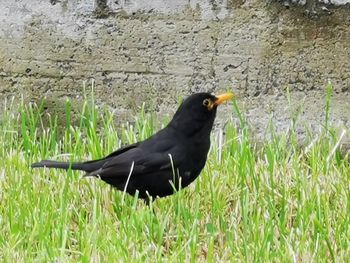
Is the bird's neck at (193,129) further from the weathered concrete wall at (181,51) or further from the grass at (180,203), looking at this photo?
the weathered concrete wall at (181,51)

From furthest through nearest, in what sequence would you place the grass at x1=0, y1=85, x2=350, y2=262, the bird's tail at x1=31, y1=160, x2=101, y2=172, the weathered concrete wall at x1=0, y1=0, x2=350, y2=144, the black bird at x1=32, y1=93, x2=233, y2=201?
the weathered concrete wall at x1=0, y1=0, x2=350, y2=144, the bird's tail at x1=31, y1=160, x2=101, y2=172, the black bird at x1=32, y1=93, x2=233, y2=201, the grass at x1=0, y1=85, x2=350, y2=262

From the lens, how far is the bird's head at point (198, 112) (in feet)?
12.9

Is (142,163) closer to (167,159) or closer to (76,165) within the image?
(167,159)

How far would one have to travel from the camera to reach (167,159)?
3.86 meters

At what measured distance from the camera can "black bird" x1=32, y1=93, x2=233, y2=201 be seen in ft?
12.6

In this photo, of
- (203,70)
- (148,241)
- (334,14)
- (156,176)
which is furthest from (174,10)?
(148,241)

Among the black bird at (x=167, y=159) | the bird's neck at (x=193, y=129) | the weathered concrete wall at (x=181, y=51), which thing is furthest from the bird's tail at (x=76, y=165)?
the weathered concrete wall at (x=181, y=51)

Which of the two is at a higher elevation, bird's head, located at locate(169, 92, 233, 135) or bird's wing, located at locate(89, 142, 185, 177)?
bird's head, located at locate(169, 92, 233, 135)

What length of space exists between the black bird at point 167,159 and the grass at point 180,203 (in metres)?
0.08

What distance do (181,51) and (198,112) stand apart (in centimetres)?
83

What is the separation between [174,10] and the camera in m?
4.70

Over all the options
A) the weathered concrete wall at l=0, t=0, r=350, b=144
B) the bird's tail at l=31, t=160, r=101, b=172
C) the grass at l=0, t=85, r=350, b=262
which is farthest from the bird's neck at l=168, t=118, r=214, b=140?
the weathered concrete wall at l=0, t=0, r=350, b=144

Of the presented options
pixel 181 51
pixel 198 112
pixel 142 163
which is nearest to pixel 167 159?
pixel 142 163

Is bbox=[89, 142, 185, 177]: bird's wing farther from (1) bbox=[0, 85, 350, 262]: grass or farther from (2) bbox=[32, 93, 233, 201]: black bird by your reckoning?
(1) bbox=[0, 85, 350, 262]: grass
